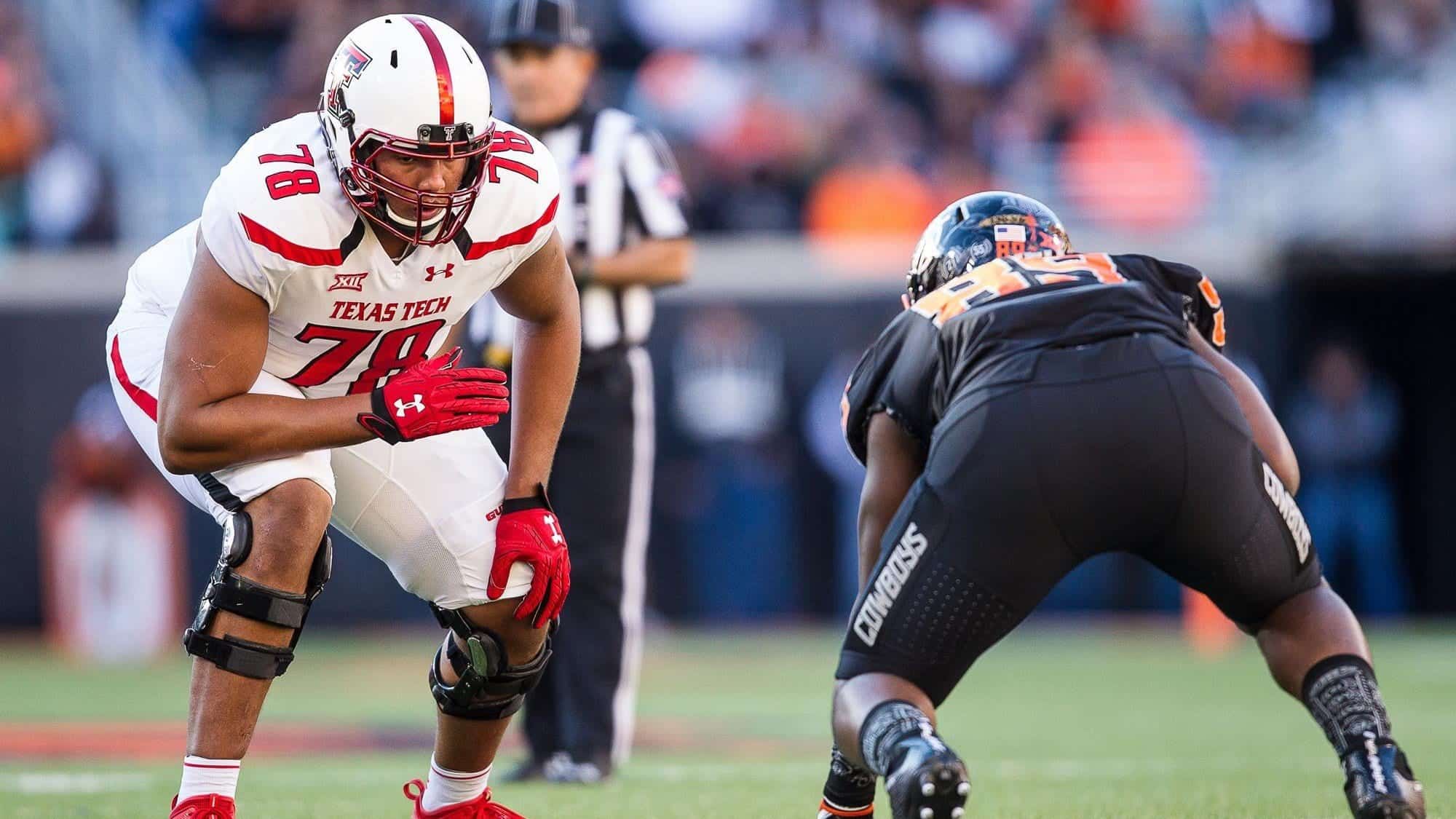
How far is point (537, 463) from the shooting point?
152 inches

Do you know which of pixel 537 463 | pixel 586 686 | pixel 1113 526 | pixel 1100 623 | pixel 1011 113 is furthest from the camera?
pixel 1011 113

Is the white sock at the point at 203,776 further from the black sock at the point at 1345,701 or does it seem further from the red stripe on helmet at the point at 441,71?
the black sock at the point at 1345,701

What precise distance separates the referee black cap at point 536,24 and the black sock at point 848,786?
2553mm

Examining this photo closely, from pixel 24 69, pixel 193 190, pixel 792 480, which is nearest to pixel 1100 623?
pixel 792 480

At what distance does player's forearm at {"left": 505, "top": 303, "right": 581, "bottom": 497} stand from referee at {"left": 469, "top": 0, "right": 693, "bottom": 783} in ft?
4.19

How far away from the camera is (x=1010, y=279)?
3.33m

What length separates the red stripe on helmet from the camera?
3.35 m

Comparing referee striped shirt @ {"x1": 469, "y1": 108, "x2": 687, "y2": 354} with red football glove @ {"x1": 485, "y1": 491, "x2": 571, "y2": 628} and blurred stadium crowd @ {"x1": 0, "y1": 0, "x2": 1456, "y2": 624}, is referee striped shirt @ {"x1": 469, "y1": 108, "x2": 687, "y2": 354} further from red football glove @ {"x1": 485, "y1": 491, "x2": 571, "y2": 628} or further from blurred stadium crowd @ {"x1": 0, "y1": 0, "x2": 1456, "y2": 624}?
blurred stadium crowd @ {"x1": 0, "y1": 0, "x2": 1456, "y2": 624}

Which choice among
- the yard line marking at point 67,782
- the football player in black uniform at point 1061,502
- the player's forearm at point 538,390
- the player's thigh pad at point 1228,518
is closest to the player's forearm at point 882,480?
the football player in black uniform at point 1061,502

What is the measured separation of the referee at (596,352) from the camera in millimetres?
5148

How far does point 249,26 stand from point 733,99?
11.9ft

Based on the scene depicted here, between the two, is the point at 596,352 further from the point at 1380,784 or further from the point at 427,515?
the point at 1380,784

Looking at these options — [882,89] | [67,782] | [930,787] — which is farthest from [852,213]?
[930,787]

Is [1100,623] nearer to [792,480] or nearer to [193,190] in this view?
[792,480]
